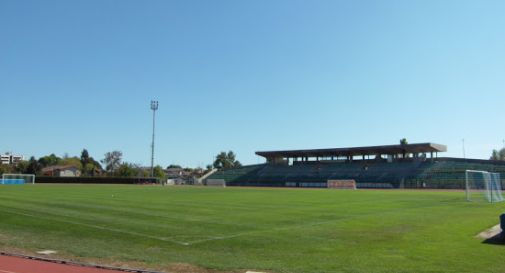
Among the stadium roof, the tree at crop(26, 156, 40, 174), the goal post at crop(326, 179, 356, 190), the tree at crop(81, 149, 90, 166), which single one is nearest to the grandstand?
the stadium roof

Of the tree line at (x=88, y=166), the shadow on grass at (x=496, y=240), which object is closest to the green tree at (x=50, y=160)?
the tree line at (x=88, y=166)

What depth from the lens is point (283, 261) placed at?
1137 cm

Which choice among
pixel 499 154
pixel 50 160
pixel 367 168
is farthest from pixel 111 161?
pixel 499 154

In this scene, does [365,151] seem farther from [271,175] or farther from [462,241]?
[462,241]

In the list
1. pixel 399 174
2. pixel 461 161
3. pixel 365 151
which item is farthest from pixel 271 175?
pixel 461 161

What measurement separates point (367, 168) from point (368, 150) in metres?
4.24

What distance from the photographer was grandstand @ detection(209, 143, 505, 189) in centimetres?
8719

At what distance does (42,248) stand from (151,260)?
4098mm

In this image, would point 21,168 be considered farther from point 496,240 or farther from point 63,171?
point 496,240

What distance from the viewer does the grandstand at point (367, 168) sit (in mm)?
87188

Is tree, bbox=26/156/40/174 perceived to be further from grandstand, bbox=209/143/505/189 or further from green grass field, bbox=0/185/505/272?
green grass field, bbox=0/185/505/272

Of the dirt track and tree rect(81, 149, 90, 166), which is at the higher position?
tree rect(81, 149, 90, 166)

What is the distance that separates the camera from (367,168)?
103688 mm

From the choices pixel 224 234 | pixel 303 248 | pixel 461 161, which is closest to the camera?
pixel 303 248
